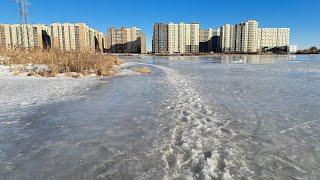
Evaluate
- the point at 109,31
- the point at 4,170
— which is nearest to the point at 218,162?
the point at 4,170

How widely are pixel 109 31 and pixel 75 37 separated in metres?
62.4

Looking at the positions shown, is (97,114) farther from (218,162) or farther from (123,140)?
(218,162)

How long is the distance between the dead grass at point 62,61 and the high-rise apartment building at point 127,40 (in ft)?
440

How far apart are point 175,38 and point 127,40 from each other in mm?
27504

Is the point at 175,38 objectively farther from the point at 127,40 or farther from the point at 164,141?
the point at 164,141

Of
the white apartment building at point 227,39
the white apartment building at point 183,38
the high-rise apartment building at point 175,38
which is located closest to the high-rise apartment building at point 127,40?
the high-rise apartment building at point 175,38

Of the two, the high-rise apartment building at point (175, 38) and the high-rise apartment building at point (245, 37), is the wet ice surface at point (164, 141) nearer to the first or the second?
the high-rise apartment building at point (175, 38)

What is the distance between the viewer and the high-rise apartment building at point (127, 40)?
154375mm

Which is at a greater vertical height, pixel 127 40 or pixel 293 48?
pixel 127 40

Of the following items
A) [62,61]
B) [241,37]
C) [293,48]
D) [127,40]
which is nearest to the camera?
[62,61]

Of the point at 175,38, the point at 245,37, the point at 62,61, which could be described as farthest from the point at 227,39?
the point at 62,61

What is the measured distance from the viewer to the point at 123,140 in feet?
13.8

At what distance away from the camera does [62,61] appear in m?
17.3

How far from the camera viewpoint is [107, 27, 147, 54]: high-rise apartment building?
154375 millimetres
